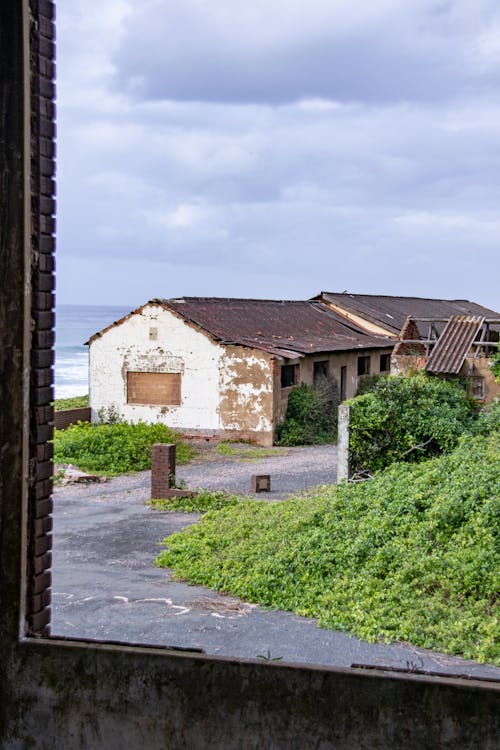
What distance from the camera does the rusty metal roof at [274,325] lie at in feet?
85.4

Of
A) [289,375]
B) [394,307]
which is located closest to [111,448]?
[289,375]

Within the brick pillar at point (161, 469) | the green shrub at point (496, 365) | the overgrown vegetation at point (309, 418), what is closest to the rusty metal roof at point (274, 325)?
the overgrown vegetation at point (309, 418)

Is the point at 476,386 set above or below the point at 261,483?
above

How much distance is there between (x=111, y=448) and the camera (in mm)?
22109

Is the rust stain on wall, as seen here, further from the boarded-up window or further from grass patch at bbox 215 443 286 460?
the boarded-up window

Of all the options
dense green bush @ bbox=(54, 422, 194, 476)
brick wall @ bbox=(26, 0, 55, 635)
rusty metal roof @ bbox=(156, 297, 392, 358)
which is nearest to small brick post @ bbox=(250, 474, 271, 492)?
dense green bush @ bbox=(54, 422, 194, 476)

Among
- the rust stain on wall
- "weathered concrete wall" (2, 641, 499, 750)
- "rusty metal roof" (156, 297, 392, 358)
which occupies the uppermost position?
"rusty metal roof" (156, 297, 392, 358)

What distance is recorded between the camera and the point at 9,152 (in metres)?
3.77

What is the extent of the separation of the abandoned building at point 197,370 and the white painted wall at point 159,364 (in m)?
0.03

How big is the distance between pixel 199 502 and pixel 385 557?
6.40 metres

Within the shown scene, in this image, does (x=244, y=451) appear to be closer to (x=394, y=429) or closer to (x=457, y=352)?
(x=457, y=352)

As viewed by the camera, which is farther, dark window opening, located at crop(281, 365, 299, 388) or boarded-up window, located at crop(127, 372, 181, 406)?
boarded-up window, located at crop(127, 372, 181, 406)

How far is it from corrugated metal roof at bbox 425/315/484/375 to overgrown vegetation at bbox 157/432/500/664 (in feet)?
15.4

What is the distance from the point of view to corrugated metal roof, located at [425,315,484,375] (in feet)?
60.1
